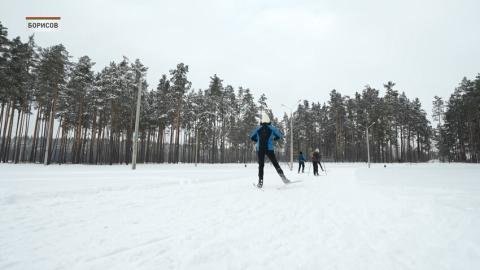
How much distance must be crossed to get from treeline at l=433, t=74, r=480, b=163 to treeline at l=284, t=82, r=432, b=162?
206 inches

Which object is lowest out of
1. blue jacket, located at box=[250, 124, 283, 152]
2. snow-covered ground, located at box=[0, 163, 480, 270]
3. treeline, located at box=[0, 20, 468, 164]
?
snow-covered ground, located at box=[0, 163, 480, 270]

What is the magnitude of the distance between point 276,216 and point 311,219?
485 millimetres

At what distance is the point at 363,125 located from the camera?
62969 millimetres

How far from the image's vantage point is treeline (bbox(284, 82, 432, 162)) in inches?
2312

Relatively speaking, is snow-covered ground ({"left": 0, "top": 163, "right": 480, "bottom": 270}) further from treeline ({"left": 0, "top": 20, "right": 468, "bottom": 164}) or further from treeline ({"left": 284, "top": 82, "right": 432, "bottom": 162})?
treeline ({"left": 284, "top": 82, "right": 432, "bottom": 162})

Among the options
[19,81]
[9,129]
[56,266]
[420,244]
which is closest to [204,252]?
[56,266]

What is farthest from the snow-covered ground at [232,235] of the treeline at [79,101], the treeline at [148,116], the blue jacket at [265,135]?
the treeline at [79,101]

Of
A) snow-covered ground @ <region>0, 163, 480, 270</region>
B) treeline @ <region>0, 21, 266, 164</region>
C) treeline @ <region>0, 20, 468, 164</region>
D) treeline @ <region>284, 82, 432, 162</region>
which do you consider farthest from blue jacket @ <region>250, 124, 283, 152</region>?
treeline @ <region>284, 82, 432, 162</region>

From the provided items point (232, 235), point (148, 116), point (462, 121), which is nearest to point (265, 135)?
point (232, 235)

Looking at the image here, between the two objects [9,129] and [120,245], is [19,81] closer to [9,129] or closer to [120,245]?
[9,129]

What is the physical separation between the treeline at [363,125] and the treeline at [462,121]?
524 centimetres

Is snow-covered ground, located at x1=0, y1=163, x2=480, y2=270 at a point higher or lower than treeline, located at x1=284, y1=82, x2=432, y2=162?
lower

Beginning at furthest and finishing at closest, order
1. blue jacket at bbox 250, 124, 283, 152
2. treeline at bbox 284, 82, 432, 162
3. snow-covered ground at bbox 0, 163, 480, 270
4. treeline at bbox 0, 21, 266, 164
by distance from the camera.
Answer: treeline at bbox 284, 82, 432, 162 → treeline at bbox 0, 21, 266, 164 → blue jacket at bbox 250, 124, 283, 152 → snow-covered ground at bbox 0, 163, 480, 270

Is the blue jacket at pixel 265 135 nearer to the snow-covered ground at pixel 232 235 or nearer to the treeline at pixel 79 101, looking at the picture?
the snow-covered ground at pixel 232 235
